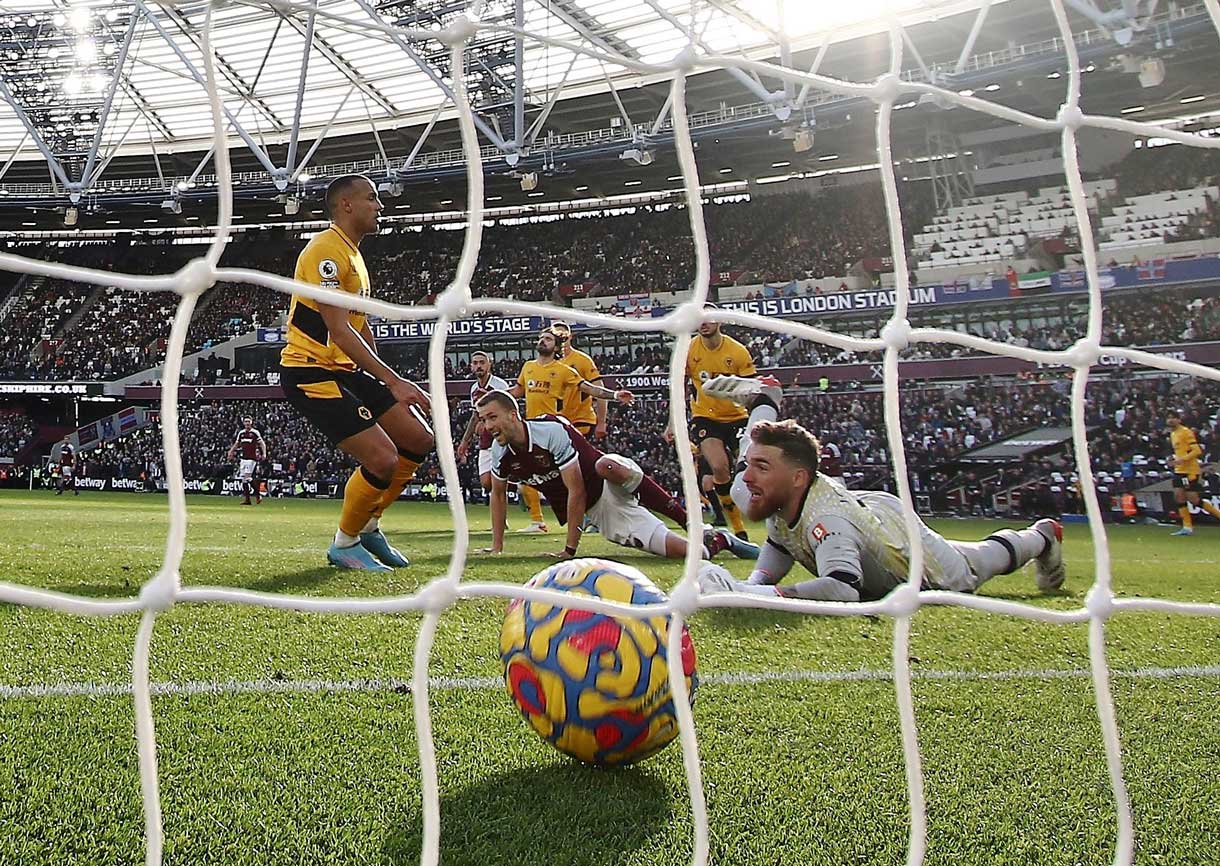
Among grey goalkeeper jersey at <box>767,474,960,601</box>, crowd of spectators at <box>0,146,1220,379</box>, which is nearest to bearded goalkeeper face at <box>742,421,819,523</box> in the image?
grey goalkeeper jersey at <box>767,474,960,601</box>

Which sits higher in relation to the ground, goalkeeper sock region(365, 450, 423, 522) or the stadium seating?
the stadium seating

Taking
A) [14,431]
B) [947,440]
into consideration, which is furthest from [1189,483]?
[14,431]

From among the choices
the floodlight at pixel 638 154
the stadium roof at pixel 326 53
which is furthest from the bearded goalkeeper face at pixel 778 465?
the floodlight at pixel 638 154

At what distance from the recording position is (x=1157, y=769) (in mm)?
1902

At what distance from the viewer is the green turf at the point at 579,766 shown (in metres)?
1.56

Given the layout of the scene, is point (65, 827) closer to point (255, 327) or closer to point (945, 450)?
point (945, 450)

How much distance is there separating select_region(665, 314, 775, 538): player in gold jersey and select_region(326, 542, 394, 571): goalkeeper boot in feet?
10.1

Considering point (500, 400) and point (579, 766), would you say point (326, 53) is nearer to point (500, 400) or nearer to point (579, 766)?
point (500, 400)

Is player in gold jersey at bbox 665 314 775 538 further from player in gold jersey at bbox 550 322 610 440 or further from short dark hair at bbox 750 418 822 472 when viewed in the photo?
short dark hair at bbox 750 418 822 472

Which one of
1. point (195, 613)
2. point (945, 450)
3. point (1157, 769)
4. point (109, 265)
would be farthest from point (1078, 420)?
point (109, 265)

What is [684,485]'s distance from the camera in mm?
1709

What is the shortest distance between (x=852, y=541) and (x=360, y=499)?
238cm

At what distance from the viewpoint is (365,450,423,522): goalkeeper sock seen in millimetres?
4574

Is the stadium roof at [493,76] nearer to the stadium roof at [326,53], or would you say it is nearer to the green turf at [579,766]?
the stadium roof at [326,53]
